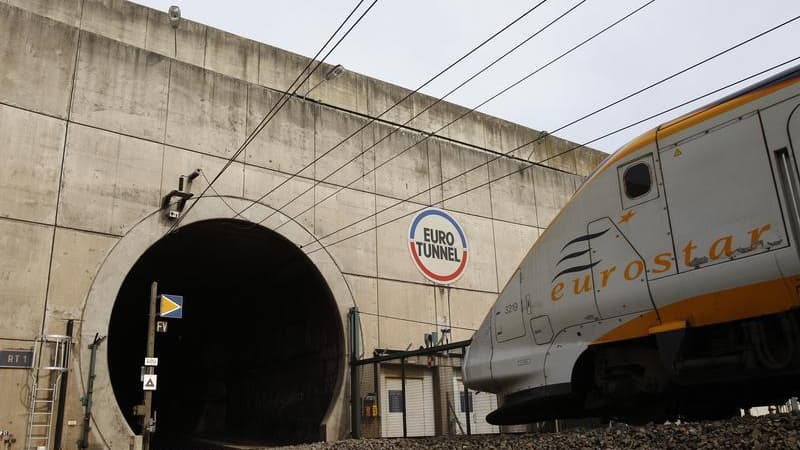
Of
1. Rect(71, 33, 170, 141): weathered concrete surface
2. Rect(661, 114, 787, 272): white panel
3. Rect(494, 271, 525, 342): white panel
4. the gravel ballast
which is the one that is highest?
Rect(71, 33, 170, 141): weathered concrete surface

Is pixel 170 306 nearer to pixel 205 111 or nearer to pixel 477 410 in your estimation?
pixel 205 111

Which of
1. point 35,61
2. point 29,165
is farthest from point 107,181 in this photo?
point 35,61

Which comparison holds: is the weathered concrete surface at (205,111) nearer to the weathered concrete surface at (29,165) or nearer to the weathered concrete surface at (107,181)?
the weathered concrete surface at (107,181)

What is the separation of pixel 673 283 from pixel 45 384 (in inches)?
498

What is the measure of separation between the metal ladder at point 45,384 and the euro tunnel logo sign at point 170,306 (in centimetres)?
213

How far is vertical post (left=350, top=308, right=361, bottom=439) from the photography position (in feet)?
60.4

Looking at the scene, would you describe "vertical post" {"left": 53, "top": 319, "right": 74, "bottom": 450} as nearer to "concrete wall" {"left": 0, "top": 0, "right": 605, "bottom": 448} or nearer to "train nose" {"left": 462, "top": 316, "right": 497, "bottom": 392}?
"concrete wall" {"left": 0, "top": 0, "right": 605, "bottom": 448}

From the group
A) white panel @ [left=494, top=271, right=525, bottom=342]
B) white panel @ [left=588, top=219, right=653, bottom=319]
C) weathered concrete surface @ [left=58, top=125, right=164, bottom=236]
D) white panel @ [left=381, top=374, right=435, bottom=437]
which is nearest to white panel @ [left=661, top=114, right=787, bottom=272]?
white panel @ [left=588, top=219, right=653, bottom=319]

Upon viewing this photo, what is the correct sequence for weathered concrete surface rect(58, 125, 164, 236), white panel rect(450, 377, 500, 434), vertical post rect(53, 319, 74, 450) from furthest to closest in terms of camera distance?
white panel rect(450, 377, 500, 434) → weathered concrete surface rect(58, 125, 164, 236) → vertical post rect(53, 319, 74, 450)

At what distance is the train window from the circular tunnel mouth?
11.7 metres

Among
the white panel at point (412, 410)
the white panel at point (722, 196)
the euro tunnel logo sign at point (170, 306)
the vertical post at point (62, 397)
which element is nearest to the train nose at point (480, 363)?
the white panel at point (722, 196)

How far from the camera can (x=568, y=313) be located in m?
9.31

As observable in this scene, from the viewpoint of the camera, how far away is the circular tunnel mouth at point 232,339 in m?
20.1

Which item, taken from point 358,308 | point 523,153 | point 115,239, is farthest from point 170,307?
point 523,153
